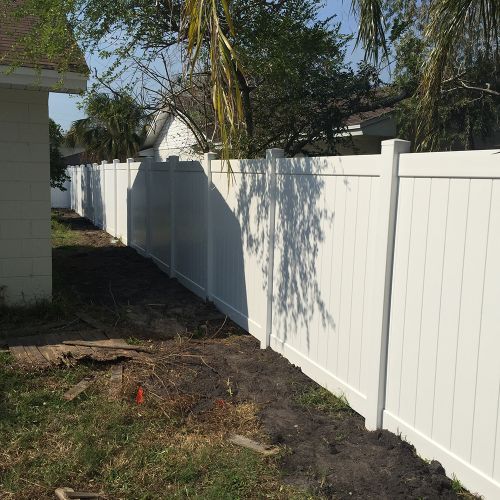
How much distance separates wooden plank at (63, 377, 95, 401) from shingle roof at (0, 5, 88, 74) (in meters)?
3.37

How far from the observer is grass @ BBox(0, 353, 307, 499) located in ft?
10.9

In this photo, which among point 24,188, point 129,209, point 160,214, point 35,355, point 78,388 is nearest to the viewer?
point 78,388

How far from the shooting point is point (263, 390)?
4727mm

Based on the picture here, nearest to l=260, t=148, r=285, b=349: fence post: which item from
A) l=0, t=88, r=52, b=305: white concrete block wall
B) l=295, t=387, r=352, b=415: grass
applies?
l=295, t=387, r=352, b=415: grass

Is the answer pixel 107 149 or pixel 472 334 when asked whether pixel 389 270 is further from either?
pixel 107 149

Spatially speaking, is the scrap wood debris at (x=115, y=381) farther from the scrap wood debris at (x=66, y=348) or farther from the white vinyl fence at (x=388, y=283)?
the white vinyl fence at (x=388, y=283)

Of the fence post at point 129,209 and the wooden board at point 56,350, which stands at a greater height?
the fence post at point 129,209

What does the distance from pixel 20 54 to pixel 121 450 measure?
4415 millimetres

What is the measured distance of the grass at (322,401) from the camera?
433 cm

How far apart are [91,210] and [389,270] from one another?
17.0m

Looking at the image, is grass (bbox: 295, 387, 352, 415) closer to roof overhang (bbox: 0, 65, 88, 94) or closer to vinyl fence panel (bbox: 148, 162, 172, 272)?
roof overhang (bbox: 0, 65, 88, 94)

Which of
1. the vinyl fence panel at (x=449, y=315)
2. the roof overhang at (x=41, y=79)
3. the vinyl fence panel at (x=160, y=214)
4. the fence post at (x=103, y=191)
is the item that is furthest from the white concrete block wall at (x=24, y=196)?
the fence post at (x=103, y=191)

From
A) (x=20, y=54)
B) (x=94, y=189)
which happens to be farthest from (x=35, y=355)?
(x=94, y=189)

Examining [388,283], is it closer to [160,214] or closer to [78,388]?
[78,388]
